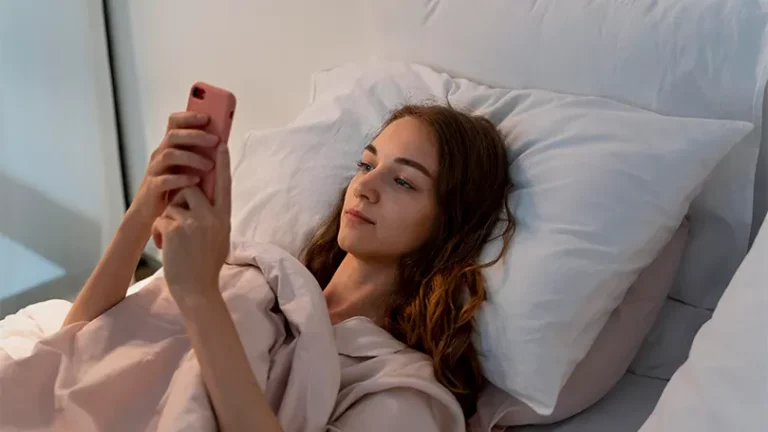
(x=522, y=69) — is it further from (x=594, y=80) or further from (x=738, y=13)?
(x=738, y=13)

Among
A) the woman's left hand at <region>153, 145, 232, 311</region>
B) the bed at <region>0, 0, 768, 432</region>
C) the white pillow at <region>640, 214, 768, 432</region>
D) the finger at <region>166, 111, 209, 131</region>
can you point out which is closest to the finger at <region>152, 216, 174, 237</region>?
the woman's left hand at <region>153, 145, 232, 311</region>

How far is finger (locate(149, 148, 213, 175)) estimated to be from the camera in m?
0.84

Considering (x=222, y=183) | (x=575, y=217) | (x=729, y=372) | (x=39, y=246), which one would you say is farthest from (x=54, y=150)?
(x=729, y=372)

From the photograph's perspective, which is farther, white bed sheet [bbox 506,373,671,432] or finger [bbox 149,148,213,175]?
white bed sheet [bbox 506,373,671,432]

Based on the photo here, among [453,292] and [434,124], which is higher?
[434,124]

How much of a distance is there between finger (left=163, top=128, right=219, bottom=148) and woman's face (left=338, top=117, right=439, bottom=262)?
0.88 ft

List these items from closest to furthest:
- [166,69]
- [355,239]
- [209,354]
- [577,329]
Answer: [209,354] < [577,329] < [355,239] < [166,69]

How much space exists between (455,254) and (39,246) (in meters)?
1.32

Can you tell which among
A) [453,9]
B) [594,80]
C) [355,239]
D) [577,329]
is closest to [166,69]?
[453,9]

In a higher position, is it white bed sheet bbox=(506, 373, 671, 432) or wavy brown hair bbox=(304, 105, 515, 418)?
wavy brown hair bbox=(304, 105, 515, 418)

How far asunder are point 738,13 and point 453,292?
503mm

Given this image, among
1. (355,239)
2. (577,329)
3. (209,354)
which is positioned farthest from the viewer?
(355,239)

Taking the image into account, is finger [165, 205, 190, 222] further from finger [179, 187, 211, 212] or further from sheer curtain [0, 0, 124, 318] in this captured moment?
sheer curtain [0, 0, 124, 318]

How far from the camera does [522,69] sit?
116 cm
